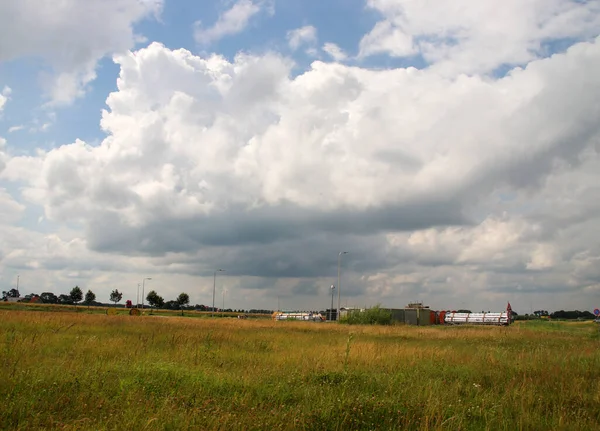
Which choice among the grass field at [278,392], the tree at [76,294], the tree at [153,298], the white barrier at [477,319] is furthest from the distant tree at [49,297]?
the grass field at [278,392]

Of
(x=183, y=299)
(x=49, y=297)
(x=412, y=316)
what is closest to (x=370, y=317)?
(x=412, y=316)

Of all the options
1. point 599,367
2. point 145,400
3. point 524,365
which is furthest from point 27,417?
point 599,367

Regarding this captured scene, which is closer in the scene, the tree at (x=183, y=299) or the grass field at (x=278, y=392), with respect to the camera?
the grass field at (x=278, y=392)

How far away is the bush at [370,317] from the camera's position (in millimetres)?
62103

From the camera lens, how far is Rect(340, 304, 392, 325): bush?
204ft

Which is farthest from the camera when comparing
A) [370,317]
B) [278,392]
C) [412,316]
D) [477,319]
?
[477,319]

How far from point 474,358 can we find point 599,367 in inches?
147

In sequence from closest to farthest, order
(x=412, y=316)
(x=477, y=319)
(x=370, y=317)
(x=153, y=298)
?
1. (x=370, y=317)
2. (x=412, y=316)
3. (x=477, y=319)
4. (x=153, y=298)

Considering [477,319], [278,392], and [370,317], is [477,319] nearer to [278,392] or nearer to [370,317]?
[370,317]

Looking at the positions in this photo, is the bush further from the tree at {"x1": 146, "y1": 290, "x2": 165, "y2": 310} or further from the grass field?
the tree at {"x1": 146, "y1": 290, "x2": 165, "y2": 310}

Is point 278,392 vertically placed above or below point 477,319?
above

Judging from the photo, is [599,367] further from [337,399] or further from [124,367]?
[124,367]

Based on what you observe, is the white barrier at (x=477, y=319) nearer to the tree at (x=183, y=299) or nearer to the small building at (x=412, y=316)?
the small building at (x=412, y=316)

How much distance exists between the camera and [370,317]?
62562 mm
